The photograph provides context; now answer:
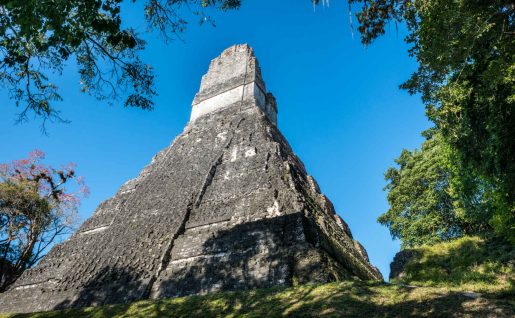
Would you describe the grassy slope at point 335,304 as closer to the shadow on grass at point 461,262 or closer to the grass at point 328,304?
the grass at point 328,304

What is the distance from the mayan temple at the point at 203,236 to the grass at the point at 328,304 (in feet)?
4.63

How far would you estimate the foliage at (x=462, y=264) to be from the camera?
750 centimetres

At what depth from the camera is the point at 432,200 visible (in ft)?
52.0

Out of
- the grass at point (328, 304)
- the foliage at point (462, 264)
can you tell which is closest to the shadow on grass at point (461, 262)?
the foliage at point (462, 264)

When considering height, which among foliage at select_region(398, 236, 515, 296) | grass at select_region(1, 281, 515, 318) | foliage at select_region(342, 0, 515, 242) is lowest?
grass at select_region(1, 281, 515, 318)

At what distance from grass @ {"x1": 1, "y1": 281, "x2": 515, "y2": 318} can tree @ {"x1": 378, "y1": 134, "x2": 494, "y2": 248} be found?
32.7ft

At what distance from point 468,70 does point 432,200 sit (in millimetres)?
11051

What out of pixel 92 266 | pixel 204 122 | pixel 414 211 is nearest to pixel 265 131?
pixel 204 122

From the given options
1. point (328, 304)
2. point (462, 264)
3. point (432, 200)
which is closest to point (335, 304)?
point (328, 304)

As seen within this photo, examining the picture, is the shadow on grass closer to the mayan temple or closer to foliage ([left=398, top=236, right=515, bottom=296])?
foliage ([left=398, top=236, right=515, bottom=296])

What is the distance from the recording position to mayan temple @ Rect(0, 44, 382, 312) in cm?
683

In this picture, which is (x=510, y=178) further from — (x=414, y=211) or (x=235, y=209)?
(x=414, y=211)

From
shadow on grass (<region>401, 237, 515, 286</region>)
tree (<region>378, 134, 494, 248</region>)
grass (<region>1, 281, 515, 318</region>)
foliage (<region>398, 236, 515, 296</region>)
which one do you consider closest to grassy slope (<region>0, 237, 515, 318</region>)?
grass (<region>1, 281, 515, 318</region>)

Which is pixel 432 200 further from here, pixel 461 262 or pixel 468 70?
pixel 468 70
